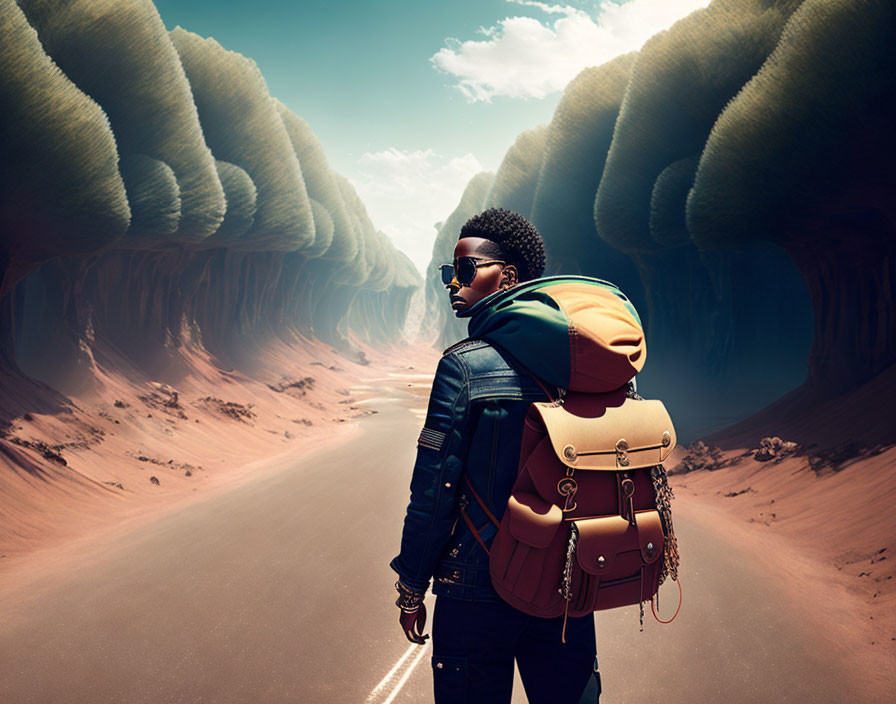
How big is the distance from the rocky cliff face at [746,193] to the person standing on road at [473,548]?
10365 millimetres

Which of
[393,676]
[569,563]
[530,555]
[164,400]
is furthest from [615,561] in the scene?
[164,400]

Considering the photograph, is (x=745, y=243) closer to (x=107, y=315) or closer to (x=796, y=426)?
(x=796, y=426)

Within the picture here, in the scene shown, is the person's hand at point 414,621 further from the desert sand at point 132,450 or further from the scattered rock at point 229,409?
the scattered rock at point 229,409

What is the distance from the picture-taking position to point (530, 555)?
6.45ft

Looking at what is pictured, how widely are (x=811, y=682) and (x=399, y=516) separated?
492 cm

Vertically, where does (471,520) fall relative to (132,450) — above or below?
above

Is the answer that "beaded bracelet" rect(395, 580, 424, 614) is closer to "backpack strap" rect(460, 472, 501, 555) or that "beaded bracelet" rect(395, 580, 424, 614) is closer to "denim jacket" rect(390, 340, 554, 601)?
"denim jacket" rect(390, 340, 554, 601)

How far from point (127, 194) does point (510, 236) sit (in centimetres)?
1361

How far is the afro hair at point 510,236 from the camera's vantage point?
97.2 inches

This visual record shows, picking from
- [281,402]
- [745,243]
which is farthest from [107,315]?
[745,243]

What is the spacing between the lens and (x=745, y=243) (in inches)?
552

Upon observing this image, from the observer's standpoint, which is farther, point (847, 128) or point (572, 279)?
point (847, 128)

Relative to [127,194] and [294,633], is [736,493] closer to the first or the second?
[294,633]

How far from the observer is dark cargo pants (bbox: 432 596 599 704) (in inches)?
82.5
